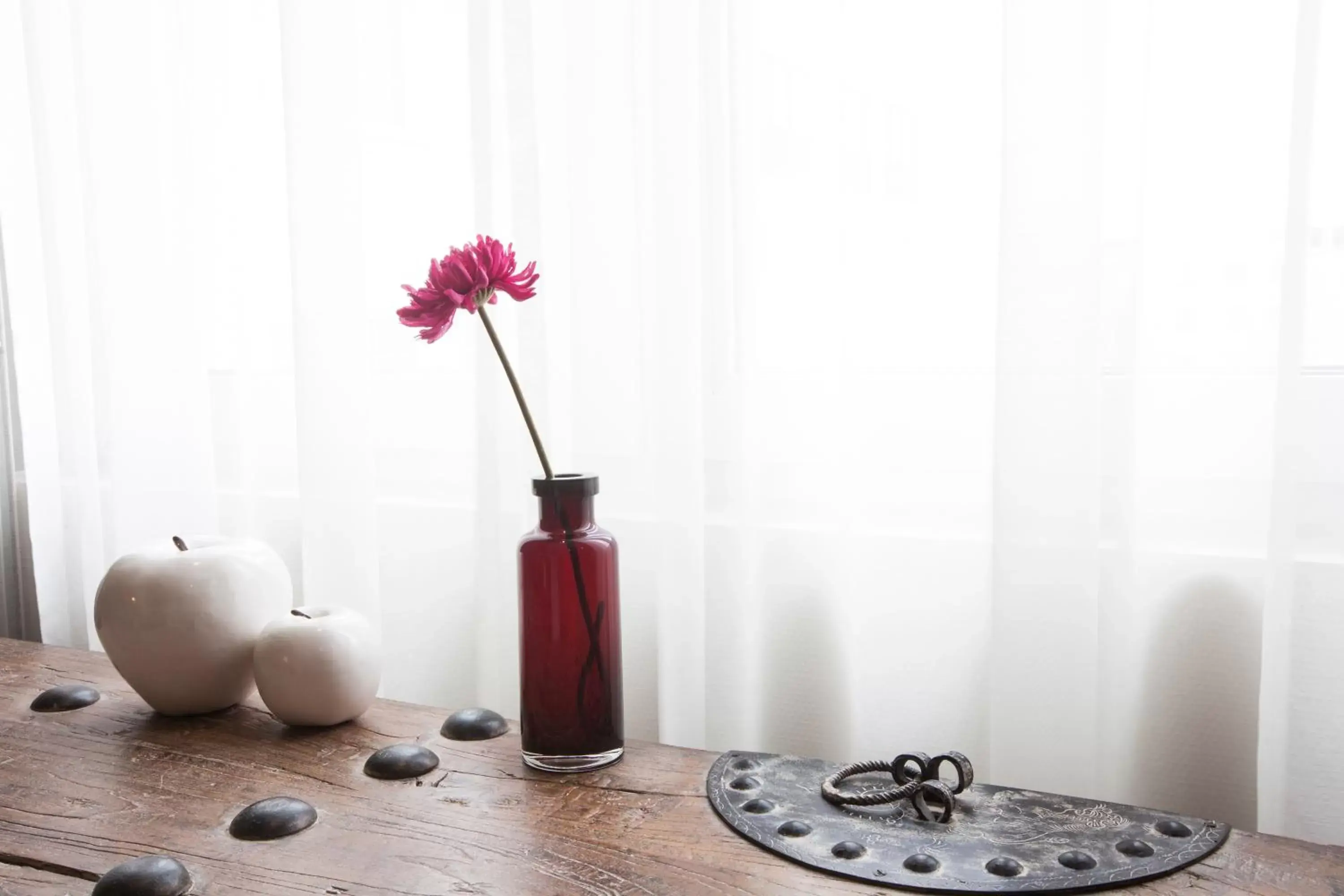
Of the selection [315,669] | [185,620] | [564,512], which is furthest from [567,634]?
[185,620]

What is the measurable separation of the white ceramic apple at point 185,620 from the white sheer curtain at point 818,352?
363mm

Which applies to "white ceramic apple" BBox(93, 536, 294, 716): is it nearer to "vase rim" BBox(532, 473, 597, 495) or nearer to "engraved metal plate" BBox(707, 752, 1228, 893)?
"vase rim" BBox(532, 473, 597, 495)

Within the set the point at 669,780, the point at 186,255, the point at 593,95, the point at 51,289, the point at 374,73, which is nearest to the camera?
the point at 669,780

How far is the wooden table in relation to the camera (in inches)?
25.0

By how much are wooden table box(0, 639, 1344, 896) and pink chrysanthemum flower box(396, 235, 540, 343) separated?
1.13 ft

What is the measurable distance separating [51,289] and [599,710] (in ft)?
4.35

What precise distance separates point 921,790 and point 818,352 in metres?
0.48

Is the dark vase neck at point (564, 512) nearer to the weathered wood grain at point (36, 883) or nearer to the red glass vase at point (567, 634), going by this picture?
the red glass vase at point (567, 634)

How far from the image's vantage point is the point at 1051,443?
3.09 ft

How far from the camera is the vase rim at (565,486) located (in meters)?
0.81

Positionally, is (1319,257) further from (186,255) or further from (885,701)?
(186,255)

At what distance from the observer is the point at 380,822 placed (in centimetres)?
73

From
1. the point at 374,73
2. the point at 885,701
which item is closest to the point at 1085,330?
the point at 885,701

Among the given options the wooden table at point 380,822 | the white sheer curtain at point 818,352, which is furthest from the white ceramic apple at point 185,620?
the white sheer curtain at point 818,352
